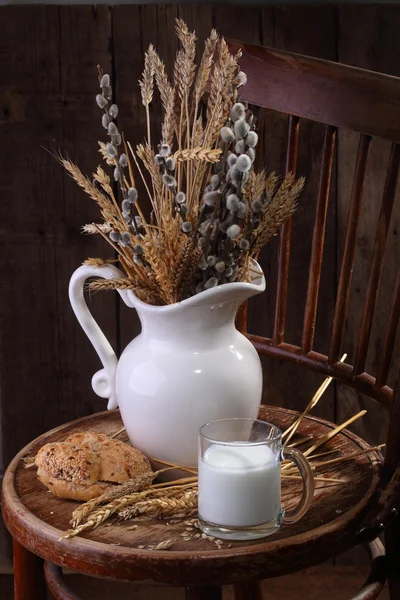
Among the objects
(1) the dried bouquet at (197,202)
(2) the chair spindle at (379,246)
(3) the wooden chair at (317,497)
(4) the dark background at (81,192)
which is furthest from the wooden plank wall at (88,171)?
(1) the dried bouquet at (197,202)

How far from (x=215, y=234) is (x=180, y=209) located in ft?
0.18

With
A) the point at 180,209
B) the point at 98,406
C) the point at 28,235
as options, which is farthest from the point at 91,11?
the point at 180,209

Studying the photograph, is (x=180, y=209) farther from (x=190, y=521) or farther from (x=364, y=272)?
(x=364, y=272)

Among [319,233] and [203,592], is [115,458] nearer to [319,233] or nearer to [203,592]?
[203,592]

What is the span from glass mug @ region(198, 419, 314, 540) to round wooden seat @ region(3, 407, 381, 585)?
2 centimetres

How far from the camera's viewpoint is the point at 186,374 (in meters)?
0.94

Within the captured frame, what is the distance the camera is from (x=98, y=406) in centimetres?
190

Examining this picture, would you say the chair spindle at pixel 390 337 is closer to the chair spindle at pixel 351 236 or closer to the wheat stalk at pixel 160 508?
the chair spindle at pixel 351 236

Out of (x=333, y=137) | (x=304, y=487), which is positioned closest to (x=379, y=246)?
(x=333, y=137)

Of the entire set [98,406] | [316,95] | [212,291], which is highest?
[316,95]

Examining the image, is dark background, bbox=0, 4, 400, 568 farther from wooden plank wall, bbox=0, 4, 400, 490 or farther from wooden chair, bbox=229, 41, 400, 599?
wooden chair, bbox=229, 41, 400, 599

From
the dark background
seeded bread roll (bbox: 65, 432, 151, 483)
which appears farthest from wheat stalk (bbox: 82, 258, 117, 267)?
the dark background

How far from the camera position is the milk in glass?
81 centimetres

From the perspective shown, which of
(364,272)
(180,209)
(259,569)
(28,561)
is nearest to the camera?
(259,569)
